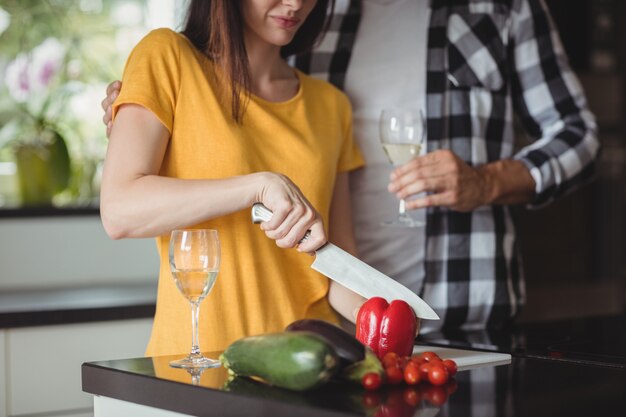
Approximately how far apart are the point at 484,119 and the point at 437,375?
43.8 inches

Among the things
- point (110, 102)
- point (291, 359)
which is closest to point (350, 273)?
point (291, 359)

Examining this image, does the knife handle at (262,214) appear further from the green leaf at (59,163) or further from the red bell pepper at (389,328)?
the green leaf at (59,163)

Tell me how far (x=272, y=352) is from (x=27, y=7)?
7.13 feet

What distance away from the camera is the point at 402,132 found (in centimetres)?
192

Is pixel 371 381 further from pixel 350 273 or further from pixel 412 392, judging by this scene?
pixel 350 273

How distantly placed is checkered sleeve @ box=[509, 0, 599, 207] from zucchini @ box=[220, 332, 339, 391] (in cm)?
121

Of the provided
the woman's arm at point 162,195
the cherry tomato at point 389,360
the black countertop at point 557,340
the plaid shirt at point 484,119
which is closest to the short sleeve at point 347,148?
the plaid shirt at point 484,119

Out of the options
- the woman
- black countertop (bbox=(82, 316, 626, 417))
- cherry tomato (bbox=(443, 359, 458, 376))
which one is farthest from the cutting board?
the woman

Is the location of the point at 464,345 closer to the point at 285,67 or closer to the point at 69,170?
the point at 285,67

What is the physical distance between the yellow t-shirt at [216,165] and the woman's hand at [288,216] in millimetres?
236

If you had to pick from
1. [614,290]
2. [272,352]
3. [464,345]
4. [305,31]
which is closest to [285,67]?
[305,31]

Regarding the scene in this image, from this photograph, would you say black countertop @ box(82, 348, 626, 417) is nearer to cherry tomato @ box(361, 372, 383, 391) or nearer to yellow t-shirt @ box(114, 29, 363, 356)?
cherry tomato @ box(361, 372, 383, 391)

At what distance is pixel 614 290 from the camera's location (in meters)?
4.27

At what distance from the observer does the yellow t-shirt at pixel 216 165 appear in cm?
168
